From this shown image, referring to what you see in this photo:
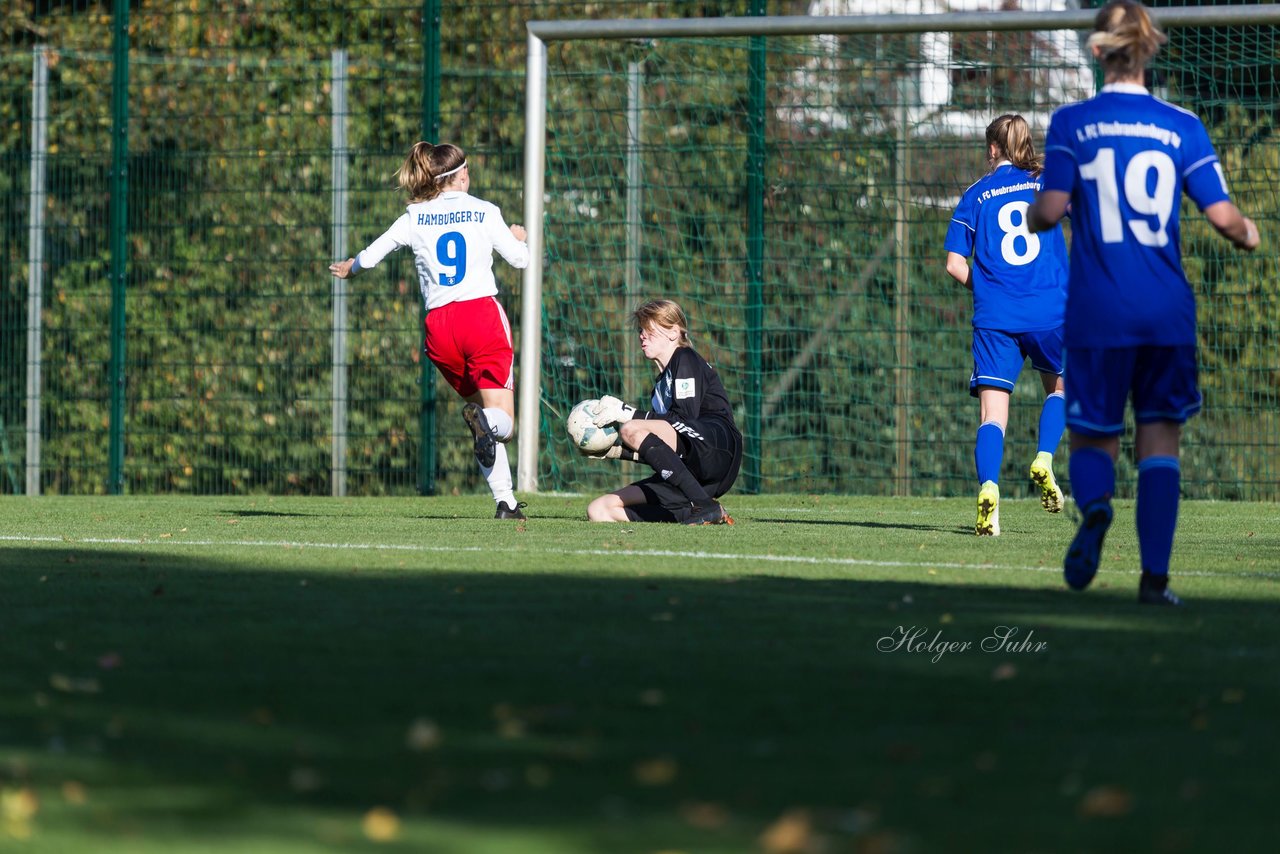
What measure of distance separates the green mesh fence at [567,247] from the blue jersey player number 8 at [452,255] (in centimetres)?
327

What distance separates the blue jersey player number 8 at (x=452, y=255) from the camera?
30.4 feet

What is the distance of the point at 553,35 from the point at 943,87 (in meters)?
2.63

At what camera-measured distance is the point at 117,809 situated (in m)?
2.74

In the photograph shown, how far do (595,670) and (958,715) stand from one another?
817 mm

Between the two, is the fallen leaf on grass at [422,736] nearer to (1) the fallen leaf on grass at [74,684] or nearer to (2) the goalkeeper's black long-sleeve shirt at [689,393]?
(1) the fallen leaf on grass at [74,684]

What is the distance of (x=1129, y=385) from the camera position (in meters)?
5.39

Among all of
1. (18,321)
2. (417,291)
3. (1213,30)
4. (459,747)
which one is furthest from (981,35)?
(459,747)

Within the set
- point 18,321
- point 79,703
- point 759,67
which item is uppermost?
point 759,67

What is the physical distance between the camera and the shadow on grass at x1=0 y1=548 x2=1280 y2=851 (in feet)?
9.04

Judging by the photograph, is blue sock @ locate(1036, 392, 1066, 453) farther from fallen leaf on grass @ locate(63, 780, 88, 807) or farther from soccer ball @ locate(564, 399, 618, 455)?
fallen leaf on grass @ locate(63, 780, 88, 807)

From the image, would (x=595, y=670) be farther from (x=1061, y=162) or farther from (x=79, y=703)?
(x=1061, y=162)

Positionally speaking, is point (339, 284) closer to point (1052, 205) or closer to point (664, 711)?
point (1052, 205)

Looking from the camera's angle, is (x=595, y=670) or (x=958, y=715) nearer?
(x=958, y=715)

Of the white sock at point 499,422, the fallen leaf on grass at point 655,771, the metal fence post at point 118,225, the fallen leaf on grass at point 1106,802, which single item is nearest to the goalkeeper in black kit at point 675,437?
the white sock at point 499,422
